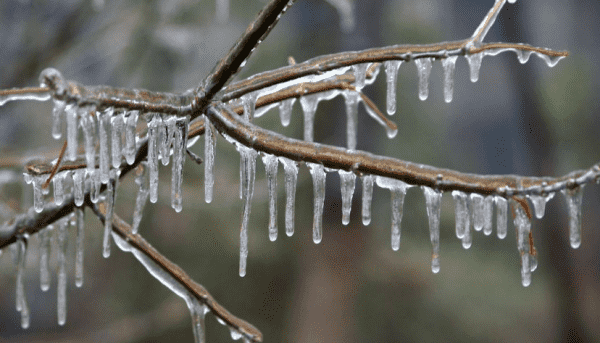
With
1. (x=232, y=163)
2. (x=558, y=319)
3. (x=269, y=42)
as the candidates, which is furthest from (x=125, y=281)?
(x=558, y=319)

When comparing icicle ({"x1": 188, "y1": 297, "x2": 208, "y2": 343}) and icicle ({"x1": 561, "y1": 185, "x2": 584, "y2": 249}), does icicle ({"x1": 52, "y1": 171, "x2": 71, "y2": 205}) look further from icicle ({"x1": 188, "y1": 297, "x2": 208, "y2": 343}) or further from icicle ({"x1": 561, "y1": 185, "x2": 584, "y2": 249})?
icicle ({"x1": 561, "y1": 185, "x2": 584, "y2": 249})

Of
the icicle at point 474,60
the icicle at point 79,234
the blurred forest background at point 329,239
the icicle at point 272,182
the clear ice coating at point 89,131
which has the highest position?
the icicle at point 474,60

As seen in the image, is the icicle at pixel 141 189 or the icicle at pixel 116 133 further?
the icicle at pixel 141 189

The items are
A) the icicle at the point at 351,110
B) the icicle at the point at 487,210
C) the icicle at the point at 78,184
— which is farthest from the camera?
the icicle at the point at 351,110

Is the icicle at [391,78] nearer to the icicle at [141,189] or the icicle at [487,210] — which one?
the icicle at [487,210]

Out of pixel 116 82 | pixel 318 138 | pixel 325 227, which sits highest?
pixel 116 82

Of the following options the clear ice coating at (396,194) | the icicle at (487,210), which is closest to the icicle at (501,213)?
the icicle at (487,210)

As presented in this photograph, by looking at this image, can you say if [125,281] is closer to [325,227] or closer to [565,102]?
[325,227]

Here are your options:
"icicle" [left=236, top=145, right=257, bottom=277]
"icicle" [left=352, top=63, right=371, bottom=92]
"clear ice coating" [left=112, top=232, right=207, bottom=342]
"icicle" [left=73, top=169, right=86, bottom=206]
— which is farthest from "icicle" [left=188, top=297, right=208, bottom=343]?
"icicle" [left=352, top=63, right=371, bottom=92]
